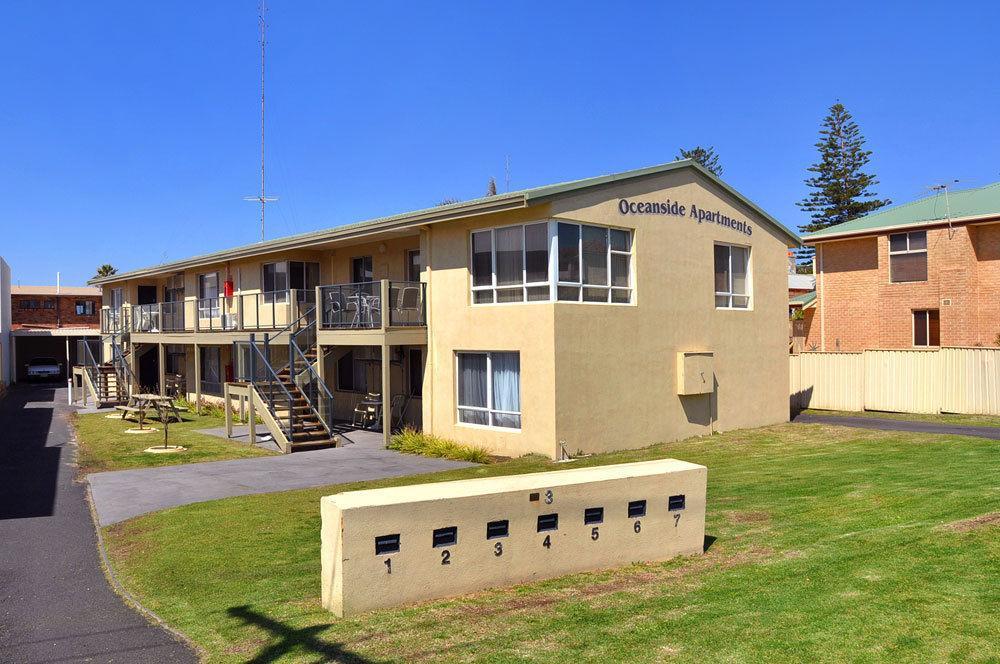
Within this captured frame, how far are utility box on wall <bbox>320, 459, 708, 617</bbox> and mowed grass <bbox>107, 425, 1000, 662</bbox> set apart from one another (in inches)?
7.1

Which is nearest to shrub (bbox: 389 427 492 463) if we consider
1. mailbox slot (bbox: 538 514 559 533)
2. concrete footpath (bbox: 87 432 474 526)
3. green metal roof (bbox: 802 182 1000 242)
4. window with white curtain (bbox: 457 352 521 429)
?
concrete footpath (bbox: 87 432 474 526)

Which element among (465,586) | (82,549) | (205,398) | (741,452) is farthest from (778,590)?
(205,398)

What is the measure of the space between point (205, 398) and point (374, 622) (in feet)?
87.9

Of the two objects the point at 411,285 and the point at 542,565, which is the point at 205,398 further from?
the point at 542,565

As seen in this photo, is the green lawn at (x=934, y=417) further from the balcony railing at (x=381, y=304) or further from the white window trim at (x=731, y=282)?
the balcony railing at (x=381, y=304)

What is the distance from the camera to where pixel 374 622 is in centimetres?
673

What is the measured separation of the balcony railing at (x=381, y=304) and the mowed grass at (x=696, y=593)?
25.8 feet

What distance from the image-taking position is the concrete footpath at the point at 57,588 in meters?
6.64

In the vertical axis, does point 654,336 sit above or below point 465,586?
above

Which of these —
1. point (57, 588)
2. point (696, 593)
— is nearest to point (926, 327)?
point (696, 593)

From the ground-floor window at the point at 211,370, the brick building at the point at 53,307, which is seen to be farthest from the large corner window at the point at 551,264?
the brick building at the point at 53,307

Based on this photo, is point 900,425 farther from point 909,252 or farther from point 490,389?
point 490,389

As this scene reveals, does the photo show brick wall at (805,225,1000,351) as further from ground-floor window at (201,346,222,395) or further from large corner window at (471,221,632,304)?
ground-floor window at (201,346,222,395)

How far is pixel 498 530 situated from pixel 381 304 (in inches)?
477
